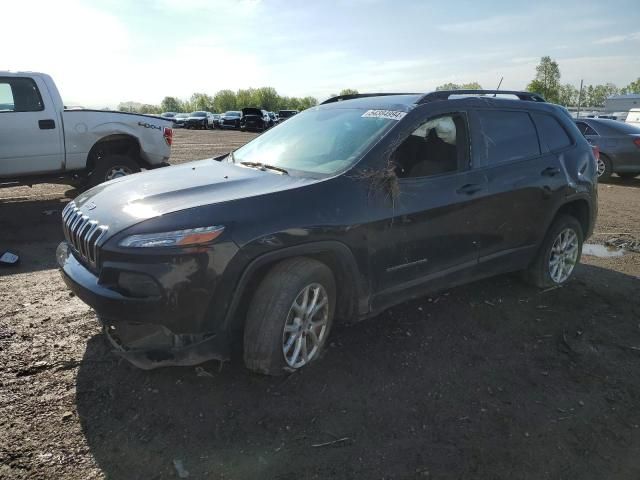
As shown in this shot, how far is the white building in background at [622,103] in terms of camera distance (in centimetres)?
4434

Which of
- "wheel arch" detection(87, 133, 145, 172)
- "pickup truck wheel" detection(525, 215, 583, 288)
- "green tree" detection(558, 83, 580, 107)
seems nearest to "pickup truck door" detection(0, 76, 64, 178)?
"wheel arch" detection(87, 133, 145, 172)

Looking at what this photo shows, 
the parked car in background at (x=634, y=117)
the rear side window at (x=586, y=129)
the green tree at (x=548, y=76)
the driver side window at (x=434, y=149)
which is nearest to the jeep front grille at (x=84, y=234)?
the driver side window at (x=434, y=149)

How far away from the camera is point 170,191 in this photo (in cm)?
320

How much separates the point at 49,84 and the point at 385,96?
222 inches

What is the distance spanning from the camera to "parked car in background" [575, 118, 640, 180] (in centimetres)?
1205

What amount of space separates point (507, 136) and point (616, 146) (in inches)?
377

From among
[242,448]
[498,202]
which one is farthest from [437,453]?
[498,202]

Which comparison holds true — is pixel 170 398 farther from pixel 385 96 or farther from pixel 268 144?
A: pixel 385 96

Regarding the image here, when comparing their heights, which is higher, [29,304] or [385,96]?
[385,96]

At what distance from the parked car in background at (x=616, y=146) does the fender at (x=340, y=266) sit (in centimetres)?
1086

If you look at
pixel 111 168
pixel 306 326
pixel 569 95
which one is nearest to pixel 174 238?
pixel 306 326

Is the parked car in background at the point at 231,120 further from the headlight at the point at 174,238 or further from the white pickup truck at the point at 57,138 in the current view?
the headlight at the point at 174,238

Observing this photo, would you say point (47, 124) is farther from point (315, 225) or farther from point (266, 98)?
point (266, 98)

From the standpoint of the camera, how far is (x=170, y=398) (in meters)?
3.00
